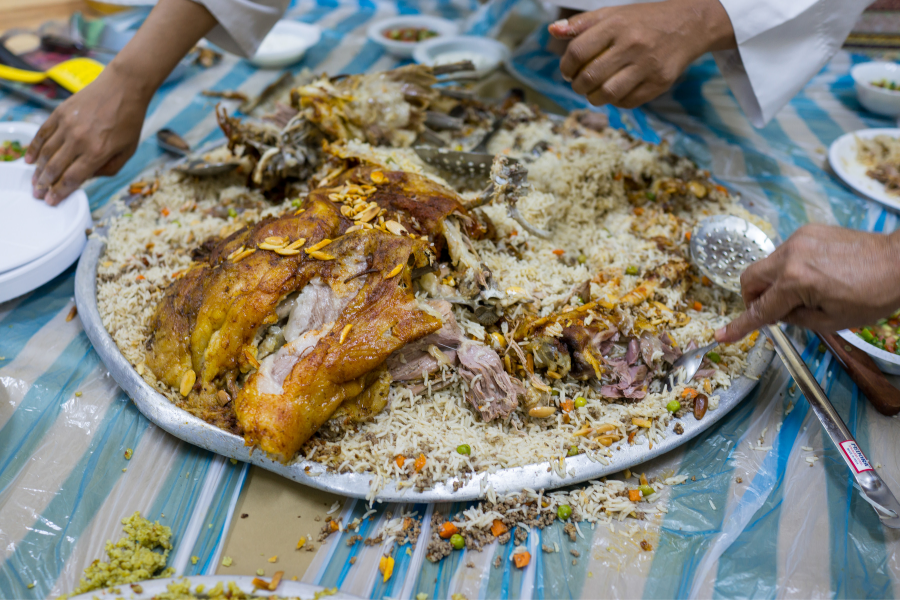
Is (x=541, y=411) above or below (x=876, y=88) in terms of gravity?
below

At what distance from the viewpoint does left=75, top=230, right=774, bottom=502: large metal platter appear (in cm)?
188

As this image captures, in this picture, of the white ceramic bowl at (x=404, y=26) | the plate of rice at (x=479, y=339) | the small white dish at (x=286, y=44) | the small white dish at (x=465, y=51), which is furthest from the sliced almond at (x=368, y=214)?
the white ceramic bowl at (x=404, y=26)

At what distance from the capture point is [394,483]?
6.19 feet

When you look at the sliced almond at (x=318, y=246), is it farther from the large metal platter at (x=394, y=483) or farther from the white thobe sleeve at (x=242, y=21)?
the white thobe sleeve at (x=242, y=21)

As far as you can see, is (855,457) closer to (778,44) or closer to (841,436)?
(841,436)

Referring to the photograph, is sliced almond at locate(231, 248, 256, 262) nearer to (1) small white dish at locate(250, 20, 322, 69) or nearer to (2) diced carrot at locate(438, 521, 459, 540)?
(2) diced carrot at locate(438, 521, 459, 540)

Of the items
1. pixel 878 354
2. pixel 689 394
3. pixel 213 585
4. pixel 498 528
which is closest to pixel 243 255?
pixel 213 585

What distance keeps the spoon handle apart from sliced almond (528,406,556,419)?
1033 mm

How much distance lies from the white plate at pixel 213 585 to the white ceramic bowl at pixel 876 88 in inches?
Answer: 202

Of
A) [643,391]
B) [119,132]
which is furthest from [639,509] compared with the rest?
[119,132]

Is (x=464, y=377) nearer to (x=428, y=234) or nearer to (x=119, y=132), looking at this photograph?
(x=428, y=234)

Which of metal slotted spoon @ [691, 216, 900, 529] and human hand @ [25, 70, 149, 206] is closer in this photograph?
metal slotted spoon @ [691, 216, 900, 529]

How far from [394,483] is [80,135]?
8.72 feet

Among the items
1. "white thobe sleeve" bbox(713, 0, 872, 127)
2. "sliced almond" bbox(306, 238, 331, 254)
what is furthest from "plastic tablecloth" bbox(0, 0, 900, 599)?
"white thobe sleeve" bbox(713, 0, 872, 127)
